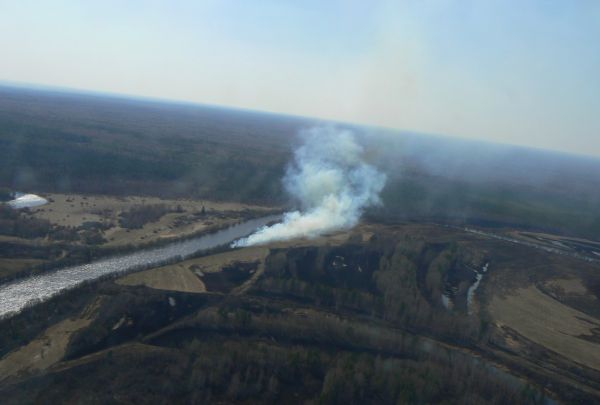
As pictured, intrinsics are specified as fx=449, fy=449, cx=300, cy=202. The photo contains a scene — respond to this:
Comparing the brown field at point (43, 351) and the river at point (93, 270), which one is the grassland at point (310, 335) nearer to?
the brown field at point (43, 351)

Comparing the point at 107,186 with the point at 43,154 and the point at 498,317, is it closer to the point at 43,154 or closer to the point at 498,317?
the point at 43,154

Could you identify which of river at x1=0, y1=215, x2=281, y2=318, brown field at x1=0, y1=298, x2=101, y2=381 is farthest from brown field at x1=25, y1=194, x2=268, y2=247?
brown field at x1=0, y1=298, x2=101, y2=381

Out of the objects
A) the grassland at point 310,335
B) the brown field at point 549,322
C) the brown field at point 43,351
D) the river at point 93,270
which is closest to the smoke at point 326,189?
the river at point 93,270

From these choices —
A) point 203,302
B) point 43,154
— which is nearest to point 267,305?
point 203,302

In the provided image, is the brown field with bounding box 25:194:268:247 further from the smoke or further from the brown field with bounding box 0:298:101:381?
the brown field with bounding box 0:298:101:381

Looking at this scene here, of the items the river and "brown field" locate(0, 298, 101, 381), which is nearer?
"brown field" locate(0, 298, 101, 381)

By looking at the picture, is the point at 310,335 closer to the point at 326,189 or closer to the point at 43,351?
the point at 43,351
